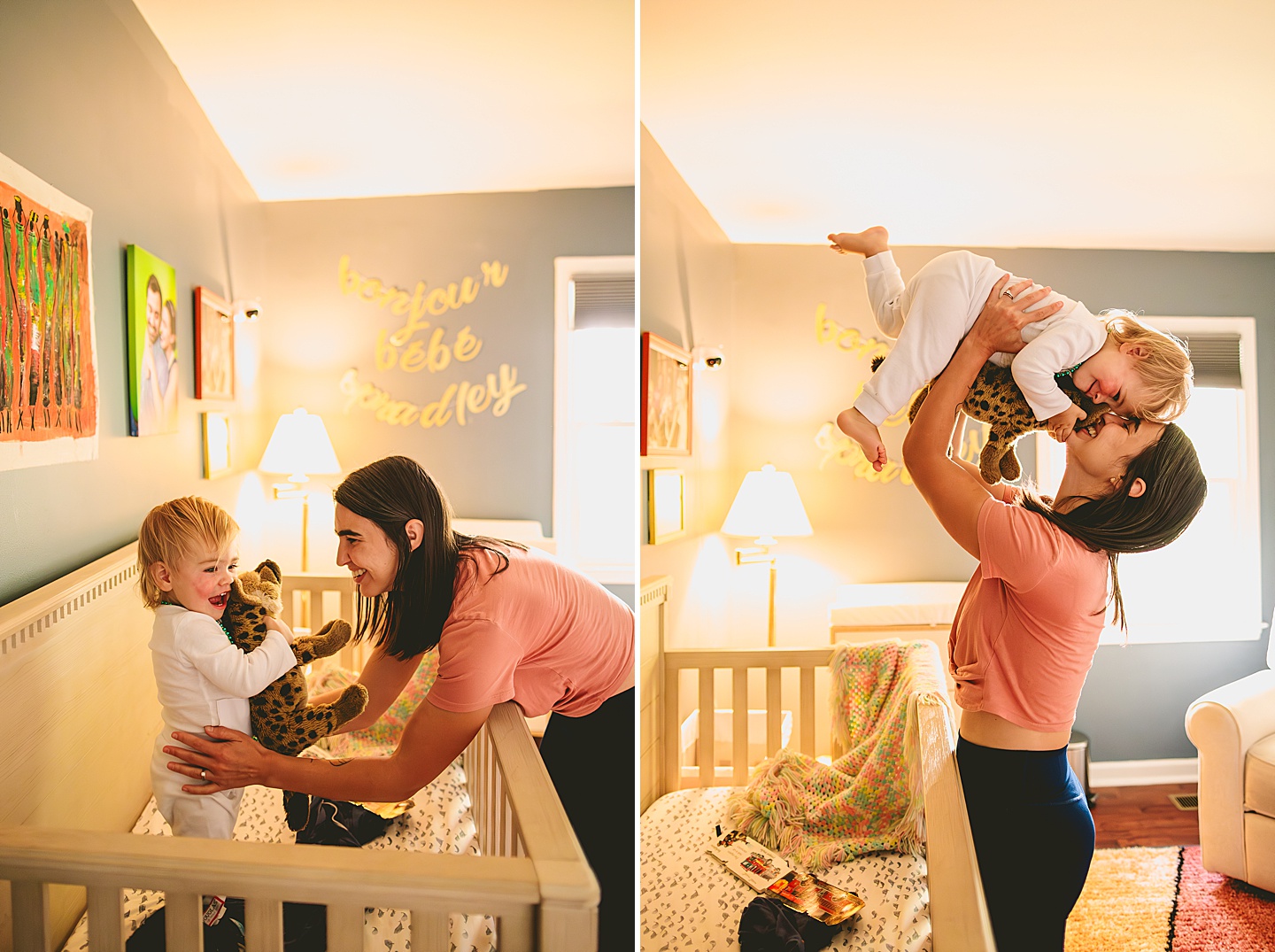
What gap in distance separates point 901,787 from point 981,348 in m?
0.83

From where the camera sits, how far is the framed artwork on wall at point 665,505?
1.38 m

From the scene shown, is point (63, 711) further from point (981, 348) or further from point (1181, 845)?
point (1181, 845)

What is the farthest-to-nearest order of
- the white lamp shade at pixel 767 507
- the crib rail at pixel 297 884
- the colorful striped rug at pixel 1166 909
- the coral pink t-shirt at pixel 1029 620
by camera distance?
the white lamp shade at pixel 767 507 < the colorful striped rug at pixel 1166 909 < the coral pink t-shirt at pixel 1029 620 < the crib rail at pixel 297 884

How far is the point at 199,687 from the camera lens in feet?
2.96

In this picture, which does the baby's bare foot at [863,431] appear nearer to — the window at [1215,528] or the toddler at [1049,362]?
the toddler at [1049,362]

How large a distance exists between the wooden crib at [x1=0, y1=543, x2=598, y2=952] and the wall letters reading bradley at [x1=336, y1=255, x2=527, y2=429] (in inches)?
15.6

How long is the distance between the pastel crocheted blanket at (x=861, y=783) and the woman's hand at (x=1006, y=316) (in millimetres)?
620

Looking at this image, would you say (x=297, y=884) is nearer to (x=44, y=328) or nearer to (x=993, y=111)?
(x=44, y=328)

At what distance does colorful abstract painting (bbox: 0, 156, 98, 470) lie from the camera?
2.81ft

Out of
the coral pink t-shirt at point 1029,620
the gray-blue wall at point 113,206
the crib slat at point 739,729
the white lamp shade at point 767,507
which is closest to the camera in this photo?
the gray-blue wall at point 113,206

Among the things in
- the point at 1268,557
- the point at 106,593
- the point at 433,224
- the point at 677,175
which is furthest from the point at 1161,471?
the point at 106,593

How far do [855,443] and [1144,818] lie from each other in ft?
3.02

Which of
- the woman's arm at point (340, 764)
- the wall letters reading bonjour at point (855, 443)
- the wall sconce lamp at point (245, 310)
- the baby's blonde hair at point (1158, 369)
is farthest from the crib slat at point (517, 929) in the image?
the wall letters reading bonjour at point (855, 443)

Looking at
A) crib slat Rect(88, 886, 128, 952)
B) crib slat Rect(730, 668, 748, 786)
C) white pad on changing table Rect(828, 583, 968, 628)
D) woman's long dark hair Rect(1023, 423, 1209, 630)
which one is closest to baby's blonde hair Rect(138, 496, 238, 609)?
crib slat Rect(88, 886, 128, 952)
